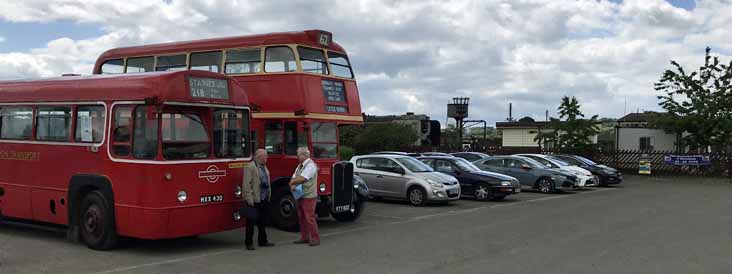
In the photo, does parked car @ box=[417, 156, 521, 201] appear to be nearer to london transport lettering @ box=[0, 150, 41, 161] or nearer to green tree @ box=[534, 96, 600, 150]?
london transport lettering @ box=[0, 150, 41, 161]

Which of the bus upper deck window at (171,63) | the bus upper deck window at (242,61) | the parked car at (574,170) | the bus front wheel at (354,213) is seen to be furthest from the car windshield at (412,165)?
the parked car at (574,170)

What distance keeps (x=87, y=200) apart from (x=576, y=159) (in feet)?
80.2

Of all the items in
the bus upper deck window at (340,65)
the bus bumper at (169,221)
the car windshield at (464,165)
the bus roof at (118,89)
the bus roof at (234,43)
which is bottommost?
the bus bumper at (169,221)

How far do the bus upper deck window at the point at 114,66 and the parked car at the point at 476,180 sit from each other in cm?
988

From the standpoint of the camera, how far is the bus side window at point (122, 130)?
1007cm

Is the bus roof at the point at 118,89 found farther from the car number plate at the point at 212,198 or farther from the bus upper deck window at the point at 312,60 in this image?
the bus upper deck window at the point at 312,60

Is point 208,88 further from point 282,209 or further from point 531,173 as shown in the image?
point 531,173

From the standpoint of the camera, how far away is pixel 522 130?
67562 millimetres

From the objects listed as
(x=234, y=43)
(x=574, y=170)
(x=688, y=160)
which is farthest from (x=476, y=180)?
(x=688, y=160)

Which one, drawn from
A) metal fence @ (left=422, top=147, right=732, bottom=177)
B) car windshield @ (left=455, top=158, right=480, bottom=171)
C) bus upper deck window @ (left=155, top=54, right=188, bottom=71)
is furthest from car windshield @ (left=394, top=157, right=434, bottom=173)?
metal fence @ (left=422, top=147, right=732, bottom=177)

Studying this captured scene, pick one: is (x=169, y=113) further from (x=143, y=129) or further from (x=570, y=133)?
(x=570, y=133)

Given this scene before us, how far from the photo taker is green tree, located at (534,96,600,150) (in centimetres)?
4006

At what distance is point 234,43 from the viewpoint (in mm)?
14422

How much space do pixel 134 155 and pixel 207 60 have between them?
509 centimetres
